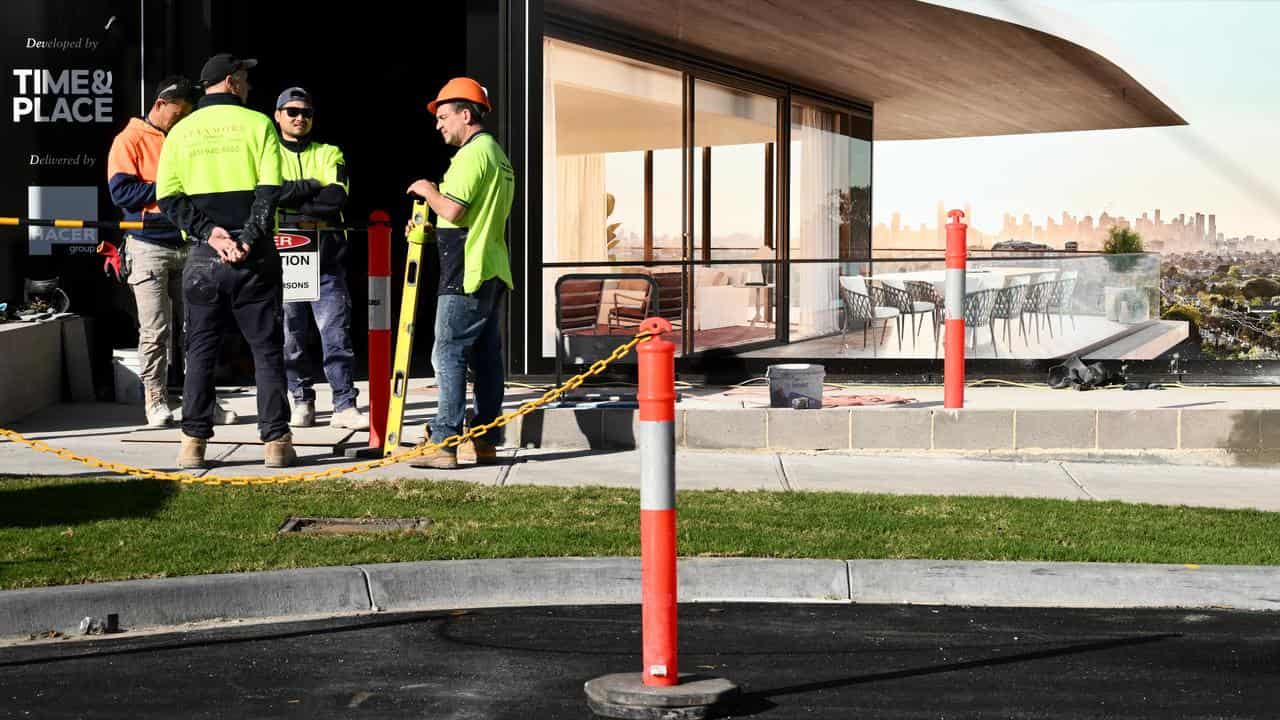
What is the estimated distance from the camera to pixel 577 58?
13078mm

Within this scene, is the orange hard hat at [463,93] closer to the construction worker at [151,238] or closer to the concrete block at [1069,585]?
the construction worker at [151,238]

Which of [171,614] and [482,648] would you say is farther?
[171,614]

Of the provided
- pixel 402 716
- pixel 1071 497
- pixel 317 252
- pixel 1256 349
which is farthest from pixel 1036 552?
pixel 1256 349

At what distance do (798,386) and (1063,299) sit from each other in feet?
10.6

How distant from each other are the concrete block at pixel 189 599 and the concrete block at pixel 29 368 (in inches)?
195

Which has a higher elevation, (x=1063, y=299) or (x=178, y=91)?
(x=178, y=91)

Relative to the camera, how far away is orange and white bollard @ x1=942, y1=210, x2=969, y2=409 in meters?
10.2

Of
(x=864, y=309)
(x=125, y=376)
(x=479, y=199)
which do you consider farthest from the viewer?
(x=864, y=309)

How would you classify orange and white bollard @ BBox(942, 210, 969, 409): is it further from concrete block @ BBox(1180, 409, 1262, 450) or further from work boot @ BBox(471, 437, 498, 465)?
work boot @ BBox(471, 437, 498, 465)

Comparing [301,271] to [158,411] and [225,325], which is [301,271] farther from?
[158,411]

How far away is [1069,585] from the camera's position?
6.63 metres

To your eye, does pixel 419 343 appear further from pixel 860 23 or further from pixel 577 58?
pixel 860 23

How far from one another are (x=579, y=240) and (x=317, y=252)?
3.31 metres

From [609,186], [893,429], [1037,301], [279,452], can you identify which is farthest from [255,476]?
[1037,301]
